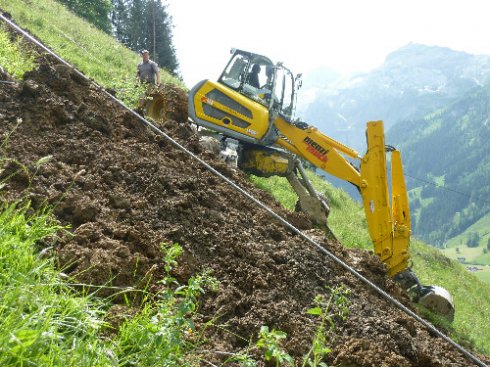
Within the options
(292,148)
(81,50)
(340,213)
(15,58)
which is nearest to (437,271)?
(340,213)

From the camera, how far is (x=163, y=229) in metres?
3.69

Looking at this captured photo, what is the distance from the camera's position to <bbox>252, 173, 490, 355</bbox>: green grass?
984cm

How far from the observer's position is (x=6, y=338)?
1.66 metres

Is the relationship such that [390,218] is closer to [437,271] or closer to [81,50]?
[437,271]

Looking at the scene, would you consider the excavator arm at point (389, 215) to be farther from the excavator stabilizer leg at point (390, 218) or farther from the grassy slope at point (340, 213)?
the grassy slope at point (340, 213)

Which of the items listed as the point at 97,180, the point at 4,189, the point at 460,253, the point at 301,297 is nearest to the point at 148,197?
the point at 97,180

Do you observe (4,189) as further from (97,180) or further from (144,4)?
(144,4)

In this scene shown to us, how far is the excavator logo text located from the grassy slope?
2135mm

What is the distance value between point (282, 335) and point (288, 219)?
3626mm

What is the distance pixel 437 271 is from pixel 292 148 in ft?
29.1

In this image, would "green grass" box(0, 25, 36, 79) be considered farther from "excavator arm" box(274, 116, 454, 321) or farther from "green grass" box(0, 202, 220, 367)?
"excavator arm" box(274, 116, 454, 321)

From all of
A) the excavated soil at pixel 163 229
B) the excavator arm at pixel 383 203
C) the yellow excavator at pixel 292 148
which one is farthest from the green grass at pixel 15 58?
the excavator arm at pixel 383 203

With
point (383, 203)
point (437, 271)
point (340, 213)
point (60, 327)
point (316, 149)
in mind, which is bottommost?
point (437, 271)

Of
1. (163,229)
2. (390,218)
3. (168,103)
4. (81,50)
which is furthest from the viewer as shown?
(81,50)
